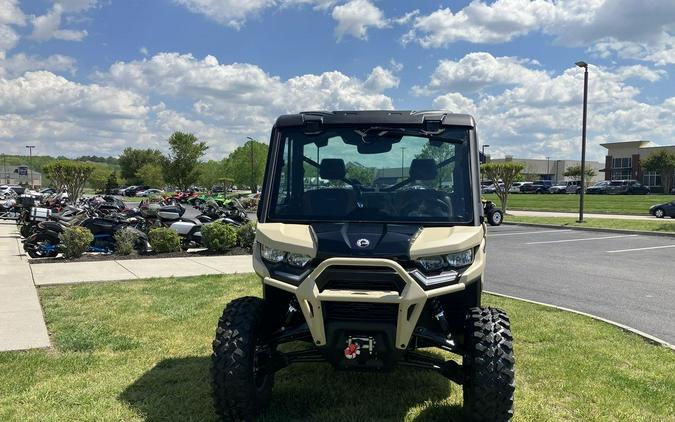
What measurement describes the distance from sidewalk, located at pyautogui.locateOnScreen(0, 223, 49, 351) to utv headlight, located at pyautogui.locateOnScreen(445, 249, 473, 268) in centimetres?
448

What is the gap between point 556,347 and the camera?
5.84 m

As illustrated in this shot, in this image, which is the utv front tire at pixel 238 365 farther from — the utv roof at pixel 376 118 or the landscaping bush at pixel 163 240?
the landscaping bush at pixel 163 240

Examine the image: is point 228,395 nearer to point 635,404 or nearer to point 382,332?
point 382,332

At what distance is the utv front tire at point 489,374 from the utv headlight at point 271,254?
4.51 ft

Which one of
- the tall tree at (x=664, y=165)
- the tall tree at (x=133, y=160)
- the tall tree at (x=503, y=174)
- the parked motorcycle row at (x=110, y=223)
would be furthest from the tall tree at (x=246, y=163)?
the parked motorcycle row at (x=110, y=223)

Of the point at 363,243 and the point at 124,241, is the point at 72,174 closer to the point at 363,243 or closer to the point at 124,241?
the point at 124,241

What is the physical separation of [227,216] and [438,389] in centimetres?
1226

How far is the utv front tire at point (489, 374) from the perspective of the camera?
350cm

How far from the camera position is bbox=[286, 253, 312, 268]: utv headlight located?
11.9 feet

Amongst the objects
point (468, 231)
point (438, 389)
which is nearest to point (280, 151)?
point (468, 231)

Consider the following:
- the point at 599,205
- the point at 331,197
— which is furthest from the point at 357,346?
the point at 599,205

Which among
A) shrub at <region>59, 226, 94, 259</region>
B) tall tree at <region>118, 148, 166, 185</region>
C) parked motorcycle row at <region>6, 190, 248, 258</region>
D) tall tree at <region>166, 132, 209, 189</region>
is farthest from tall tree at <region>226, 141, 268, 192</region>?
shrub at <region>59, 226, 94, 259</region>

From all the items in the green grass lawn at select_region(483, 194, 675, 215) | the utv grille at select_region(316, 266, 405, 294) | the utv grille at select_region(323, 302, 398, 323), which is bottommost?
the green grass lawn at select_region(483, 194, 675, 215)

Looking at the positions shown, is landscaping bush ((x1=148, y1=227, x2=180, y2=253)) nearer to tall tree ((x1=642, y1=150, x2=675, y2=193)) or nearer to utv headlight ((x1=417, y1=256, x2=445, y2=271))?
utv headlight ((x1=417, y1=256, x2=445, y2=271))
